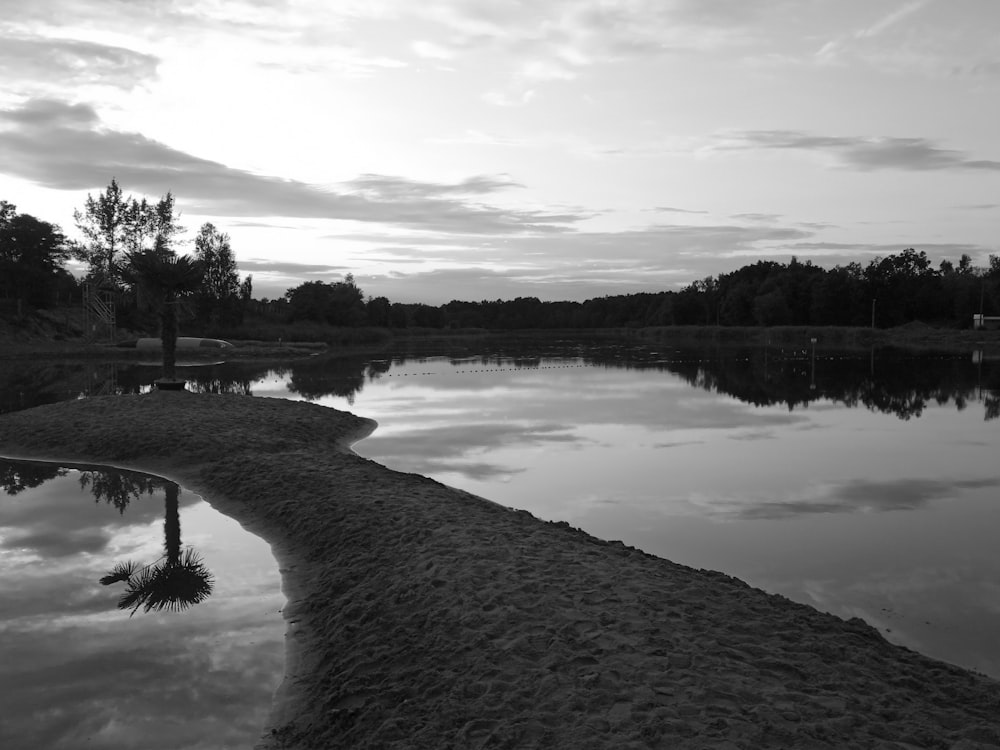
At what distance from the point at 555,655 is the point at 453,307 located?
7008 inches

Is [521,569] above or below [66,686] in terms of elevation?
above

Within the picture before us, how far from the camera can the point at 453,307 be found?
18262 cm

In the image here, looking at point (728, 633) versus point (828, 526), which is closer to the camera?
point (728, 633)

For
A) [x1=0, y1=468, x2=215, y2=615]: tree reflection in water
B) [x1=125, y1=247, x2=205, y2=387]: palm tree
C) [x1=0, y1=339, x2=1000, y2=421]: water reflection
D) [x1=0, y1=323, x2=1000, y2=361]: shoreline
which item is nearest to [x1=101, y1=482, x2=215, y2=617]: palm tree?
[x1=0, y1=468, x2=215, y2=615]: tree reflection in water

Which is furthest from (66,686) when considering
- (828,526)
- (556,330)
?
(556,330)

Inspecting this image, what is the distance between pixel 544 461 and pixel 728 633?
10.4m

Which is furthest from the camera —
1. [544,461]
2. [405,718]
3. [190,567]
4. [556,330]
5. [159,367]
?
[556,330]

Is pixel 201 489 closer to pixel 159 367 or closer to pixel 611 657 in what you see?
pixel 611 657

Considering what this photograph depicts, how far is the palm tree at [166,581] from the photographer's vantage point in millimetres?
8312

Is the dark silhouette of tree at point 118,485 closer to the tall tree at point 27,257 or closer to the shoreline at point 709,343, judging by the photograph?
the shoreline at point 709,343

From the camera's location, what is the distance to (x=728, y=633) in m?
6.41

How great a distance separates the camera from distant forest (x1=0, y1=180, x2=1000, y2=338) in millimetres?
62406

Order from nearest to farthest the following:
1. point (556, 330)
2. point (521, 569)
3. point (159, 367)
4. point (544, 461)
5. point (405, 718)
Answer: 1. point (405, 718)
2. point (521, 569)
3. point (544, 461)
4. point (159, 367)
5. point (556, 330)

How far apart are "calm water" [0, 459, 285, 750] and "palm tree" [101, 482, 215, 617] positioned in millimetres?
113
